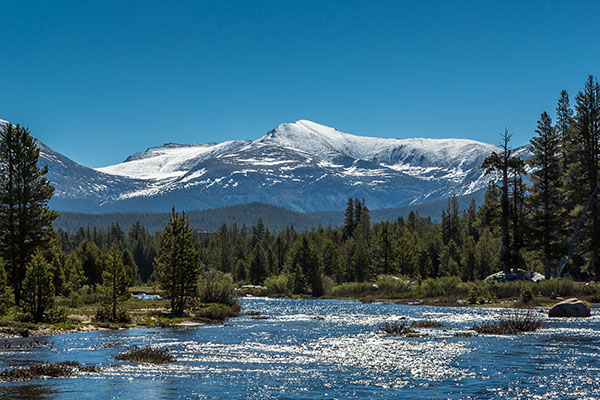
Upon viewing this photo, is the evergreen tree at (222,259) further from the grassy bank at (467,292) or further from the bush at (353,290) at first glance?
the bush at (353,290)

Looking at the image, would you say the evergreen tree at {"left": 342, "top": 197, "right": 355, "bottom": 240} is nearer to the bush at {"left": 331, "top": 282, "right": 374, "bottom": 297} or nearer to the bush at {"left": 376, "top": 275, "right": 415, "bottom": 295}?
the bush at {"left": 331, "top": 282, "right": 374, "bottom": 297}

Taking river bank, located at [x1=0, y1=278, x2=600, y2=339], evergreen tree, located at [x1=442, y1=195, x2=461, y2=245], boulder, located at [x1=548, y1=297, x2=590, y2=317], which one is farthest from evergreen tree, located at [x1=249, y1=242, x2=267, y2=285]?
boulder, located at [x1=548, y1=297, x2=590, y2=317]

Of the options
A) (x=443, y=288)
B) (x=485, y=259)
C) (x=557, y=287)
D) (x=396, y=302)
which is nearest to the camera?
(x=557, y=287)

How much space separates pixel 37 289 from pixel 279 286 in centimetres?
8211

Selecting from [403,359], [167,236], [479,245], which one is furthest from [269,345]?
[479,245]

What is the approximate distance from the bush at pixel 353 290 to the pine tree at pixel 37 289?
6941 centimetres

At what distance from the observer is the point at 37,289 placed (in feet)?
167

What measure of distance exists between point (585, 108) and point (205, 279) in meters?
52.2

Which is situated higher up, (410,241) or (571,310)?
(410,241)

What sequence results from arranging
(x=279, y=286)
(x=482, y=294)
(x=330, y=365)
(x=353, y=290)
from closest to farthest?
1. (x=330, y=365)
2. (x=482, y=294)
3. (x=353, y=290)
4. (x=279, y=286)

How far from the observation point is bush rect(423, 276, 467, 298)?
86.8m

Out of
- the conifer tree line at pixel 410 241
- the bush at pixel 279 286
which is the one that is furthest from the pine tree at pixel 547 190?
the bush at pixel 279 286

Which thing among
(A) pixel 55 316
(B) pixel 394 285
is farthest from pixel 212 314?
(B) pixel 394 285

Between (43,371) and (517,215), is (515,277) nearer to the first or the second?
(517,215)
